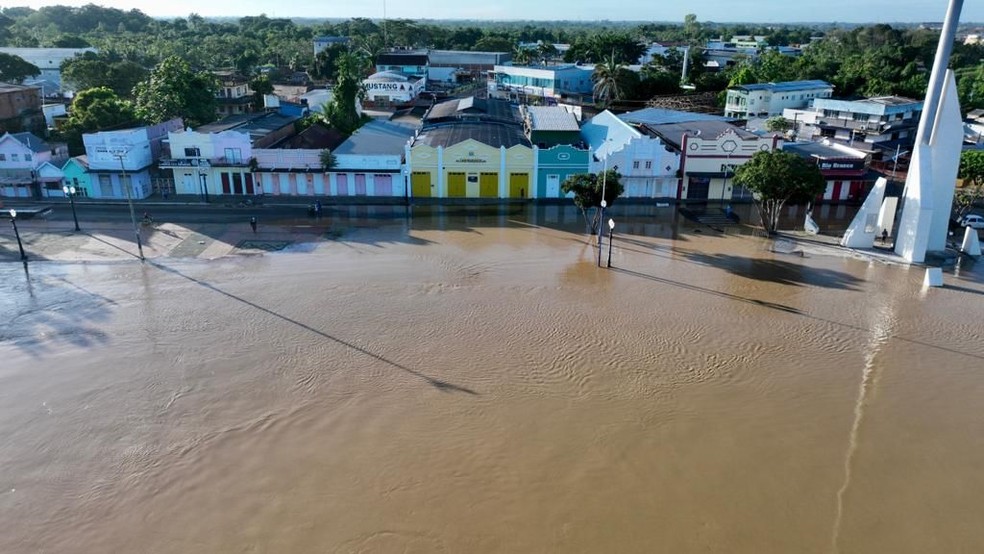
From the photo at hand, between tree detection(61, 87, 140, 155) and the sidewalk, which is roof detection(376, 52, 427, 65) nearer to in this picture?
tree detection(61, 87, 140, 155)

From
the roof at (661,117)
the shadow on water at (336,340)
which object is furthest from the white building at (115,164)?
the roof at (661,117)

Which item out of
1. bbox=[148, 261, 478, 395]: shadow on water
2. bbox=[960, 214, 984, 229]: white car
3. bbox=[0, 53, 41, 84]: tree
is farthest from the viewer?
bbox=[0, 53, 41, 84]: tree

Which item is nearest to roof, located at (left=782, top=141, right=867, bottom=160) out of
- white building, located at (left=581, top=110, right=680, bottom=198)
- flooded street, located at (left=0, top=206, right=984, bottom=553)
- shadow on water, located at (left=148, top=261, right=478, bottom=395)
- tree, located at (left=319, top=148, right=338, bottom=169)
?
white building, located at (left=581, top=110, right=680, bottom=198)

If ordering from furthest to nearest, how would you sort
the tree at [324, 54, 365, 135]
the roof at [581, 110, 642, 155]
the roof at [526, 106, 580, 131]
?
the tree at [324, 54, 365, 135] → the roof at [526, 106, 580, 131] → the roof at [581, 110, 642, 155]

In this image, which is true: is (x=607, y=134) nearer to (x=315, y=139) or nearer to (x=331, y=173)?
(x=331, y=173)

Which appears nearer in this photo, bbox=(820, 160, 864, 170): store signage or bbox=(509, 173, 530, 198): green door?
bbox=(820, 160, 864, 170): store signage

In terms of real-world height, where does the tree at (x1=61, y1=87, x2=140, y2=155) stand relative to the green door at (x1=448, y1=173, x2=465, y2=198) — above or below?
above
